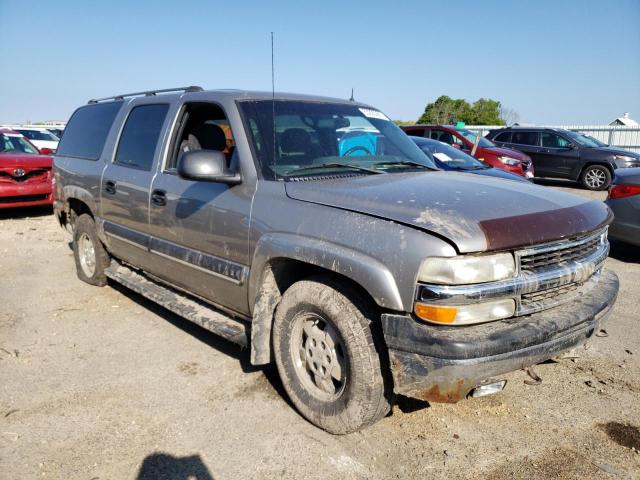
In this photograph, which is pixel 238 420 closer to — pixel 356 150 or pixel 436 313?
pixel 436 313

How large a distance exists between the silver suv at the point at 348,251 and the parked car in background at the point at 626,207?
12.2 ft

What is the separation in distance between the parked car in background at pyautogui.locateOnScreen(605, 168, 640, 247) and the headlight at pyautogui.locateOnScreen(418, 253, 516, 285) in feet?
15.8

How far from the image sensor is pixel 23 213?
10477 mm

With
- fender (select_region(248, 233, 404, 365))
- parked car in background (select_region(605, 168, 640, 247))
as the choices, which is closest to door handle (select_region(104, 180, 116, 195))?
fender (select_region(248, 233, 404, 365))

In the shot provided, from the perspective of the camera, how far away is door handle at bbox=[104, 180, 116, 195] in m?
4.57

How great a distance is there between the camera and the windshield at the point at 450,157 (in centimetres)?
817

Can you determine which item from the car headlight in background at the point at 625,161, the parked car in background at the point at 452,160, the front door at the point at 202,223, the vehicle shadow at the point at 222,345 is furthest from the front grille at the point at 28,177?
the car headlight in background at the point at 625,161

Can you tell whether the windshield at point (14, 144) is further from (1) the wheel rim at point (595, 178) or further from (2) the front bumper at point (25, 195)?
(1) the wheel rim at point (595, 178)

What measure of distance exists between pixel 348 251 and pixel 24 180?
887cm

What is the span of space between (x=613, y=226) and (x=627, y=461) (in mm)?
4638

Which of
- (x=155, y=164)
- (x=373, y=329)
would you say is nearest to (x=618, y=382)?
(x=373, y=329)

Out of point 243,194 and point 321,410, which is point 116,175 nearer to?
point 243,194

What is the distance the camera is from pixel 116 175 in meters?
4.55

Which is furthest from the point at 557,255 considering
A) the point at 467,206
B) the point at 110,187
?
the point at 110,187
